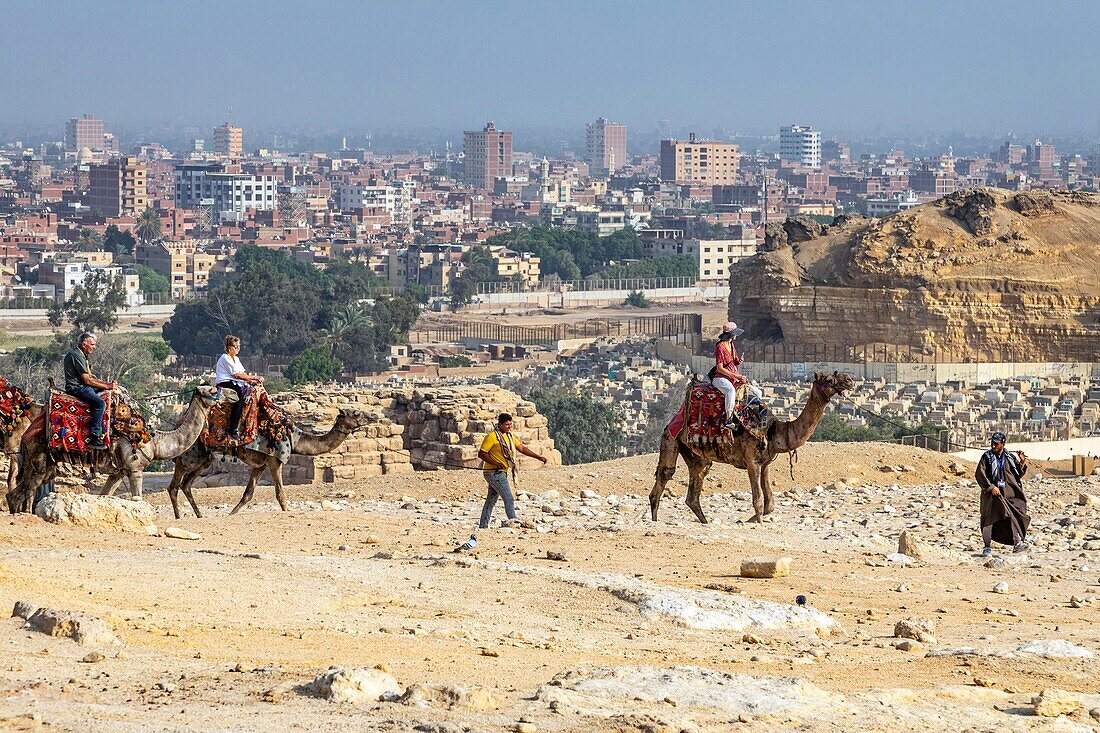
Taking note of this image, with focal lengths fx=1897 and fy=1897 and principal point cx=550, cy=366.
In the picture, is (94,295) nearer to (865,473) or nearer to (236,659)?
(865,473)

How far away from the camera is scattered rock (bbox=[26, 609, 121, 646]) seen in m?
8.06

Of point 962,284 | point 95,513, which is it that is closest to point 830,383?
point 95,513

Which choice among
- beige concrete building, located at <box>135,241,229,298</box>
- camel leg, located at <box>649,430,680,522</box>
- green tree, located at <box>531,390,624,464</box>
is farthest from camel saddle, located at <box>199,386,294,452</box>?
beige concrete building, located at <box>135,241,229,298</box>

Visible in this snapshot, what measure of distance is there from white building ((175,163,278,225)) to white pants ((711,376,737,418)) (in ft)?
535

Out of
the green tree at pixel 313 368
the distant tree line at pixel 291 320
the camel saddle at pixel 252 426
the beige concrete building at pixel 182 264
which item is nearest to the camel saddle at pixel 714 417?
the camel saddle at pixel 252 426

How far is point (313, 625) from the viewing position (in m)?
9.09

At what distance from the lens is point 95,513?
1239 centimetres

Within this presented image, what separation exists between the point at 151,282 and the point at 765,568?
306 ft

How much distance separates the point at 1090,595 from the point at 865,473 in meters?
8.50

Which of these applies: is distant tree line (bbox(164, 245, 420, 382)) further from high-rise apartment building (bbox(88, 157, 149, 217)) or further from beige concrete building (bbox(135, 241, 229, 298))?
high-rise apartment building (bbox(88, 157, 149, 217))

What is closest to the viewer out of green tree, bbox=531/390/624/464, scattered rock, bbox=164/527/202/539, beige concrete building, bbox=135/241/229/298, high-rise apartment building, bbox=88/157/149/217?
scattered rock, bbox=164/527/202/539

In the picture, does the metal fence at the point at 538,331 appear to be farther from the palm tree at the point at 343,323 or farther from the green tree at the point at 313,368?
the green tree at the point at 313,368

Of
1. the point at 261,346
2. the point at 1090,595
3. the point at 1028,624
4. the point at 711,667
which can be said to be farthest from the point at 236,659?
the point at 261,346

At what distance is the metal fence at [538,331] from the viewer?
79.3 m
